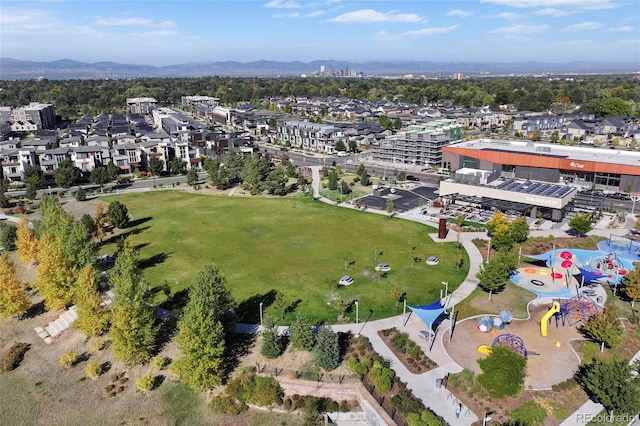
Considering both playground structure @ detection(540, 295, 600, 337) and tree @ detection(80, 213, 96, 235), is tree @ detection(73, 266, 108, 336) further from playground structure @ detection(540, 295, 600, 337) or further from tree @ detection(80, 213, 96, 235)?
playground structure @ detection(540, 295, 600, 337)

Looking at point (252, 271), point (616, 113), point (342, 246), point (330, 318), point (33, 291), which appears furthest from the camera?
point (616, 113)

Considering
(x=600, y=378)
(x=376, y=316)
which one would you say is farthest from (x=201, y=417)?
(x=600, y=378)

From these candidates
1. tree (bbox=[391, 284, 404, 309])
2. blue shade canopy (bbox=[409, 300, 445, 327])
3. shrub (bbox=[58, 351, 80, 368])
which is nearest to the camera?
shrub (bbox=[58, 351, 80, 368])

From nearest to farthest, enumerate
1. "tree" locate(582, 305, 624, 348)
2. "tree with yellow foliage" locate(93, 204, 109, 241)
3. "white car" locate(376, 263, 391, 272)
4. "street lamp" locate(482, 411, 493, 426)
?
"street lamp" locate(482, 411, 493, 426), "tree" locate(582, 305, 624, 348), "white car" locate(376, 263, 391, 272), "tree with yellow foliage" locate(93, 204, 109, 241)

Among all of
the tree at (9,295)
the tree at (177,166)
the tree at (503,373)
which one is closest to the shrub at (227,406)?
the tree at (503,373)

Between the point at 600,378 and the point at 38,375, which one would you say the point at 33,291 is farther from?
the point at 600,378

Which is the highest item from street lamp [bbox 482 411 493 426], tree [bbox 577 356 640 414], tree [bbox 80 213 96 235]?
tree [bbox 80 213 96 235]

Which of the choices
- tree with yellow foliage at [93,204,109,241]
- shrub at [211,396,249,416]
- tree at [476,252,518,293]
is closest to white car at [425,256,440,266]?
tree at [476,252,518,293]
